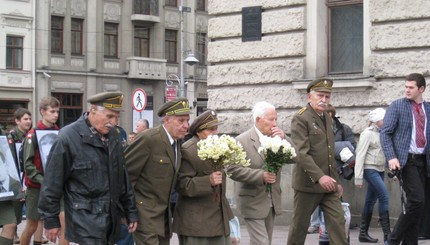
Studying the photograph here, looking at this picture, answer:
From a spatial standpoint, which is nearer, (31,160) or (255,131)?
(255,131)

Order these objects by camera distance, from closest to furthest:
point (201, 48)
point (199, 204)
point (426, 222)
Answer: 1. point (199, 204)
2. point (426, 222)
3. point (201, 48)

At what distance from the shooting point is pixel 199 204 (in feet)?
26.5

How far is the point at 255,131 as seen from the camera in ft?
31.3

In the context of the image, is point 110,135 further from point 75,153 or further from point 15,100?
point 15,100

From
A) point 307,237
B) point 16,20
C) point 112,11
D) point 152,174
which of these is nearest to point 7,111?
point 16,20

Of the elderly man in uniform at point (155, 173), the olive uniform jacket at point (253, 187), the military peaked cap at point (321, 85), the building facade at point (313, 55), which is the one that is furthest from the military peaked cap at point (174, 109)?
the building facade at point (313, 55)

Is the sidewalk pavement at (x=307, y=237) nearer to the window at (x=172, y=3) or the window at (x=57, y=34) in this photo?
the window at (x=57, y=34)

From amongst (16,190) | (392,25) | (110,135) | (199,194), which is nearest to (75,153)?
(110,135)

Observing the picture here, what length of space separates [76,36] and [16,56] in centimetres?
450

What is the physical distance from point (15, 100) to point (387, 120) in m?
41.3

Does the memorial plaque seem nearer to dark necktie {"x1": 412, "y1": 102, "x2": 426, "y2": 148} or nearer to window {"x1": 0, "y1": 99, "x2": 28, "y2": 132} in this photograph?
dark necktie {"x1": 412, "y1": 102, "x2": 426, "y2": 148}

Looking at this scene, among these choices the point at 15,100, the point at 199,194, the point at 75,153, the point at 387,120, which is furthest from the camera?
the point at 15,100

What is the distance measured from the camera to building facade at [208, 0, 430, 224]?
532 inches

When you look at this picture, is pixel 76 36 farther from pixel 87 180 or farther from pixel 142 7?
pixel 87 180
